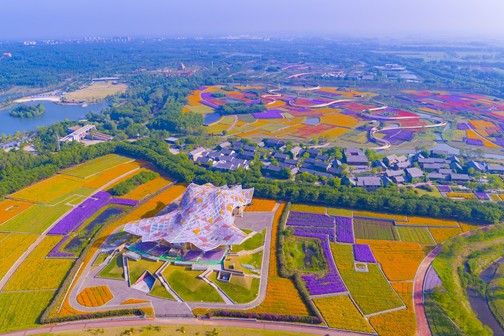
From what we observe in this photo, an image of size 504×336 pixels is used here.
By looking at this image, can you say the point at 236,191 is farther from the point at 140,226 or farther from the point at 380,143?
the point at 380,143

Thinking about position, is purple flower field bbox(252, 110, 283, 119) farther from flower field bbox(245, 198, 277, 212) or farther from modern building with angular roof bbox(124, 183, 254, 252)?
modern building with angular roof bbox(124, 183, 254, 252)

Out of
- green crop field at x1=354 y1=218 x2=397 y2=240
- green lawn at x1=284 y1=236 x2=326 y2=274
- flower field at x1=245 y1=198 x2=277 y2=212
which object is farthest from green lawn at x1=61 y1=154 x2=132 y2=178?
green crop field at x1=354 y1=218 x2=397 y2=240

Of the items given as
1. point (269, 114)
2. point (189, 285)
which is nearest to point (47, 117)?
point (269, 114)

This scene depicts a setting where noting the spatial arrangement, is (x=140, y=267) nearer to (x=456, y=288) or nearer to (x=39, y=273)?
Answer: (x=39, y=273)

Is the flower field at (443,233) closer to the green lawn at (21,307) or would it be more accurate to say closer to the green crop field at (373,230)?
the green crop field at (373,230)

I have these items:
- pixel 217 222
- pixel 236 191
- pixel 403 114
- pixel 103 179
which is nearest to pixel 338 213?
pixel 236 191
